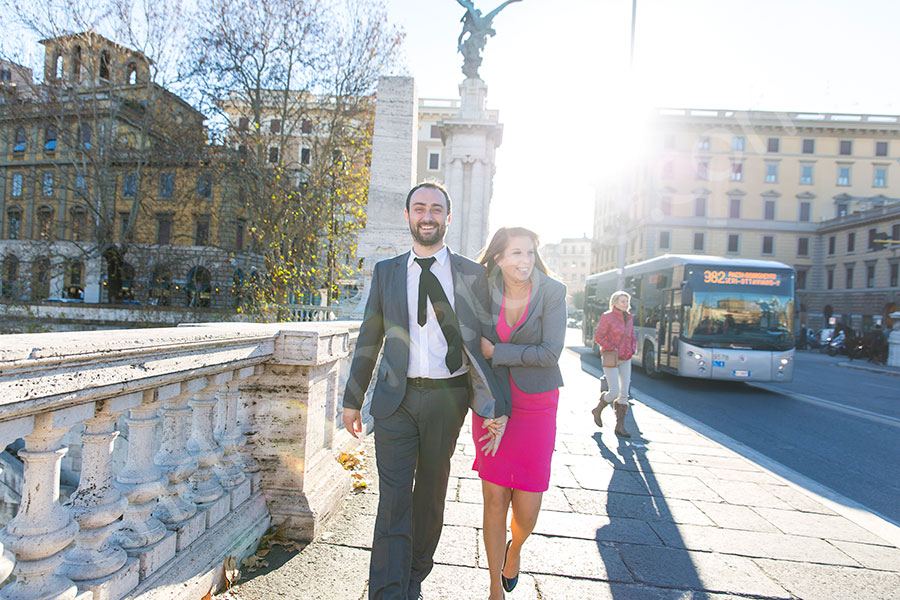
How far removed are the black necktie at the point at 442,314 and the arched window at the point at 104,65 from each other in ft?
72.1

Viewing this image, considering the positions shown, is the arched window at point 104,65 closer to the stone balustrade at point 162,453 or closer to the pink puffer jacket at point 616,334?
the pink puffer jacket at point 616,334

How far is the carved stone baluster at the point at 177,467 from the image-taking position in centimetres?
219

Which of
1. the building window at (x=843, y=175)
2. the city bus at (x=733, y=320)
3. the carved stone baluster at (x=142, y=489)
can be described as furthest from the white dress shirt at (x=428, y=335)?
the building window at (x=843, y=175)

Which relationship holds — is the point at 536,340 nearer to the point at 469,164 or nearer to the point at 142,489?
the point at 142,489

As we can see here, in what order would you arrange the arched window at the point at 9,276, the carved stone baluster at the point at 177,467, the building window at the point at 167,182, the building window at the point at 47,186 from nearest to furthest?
1. the carved stone baluster at the point at 177,467
2. the building window at the point at 47,186
3. the arched window at the point at 9,276
4. the building window at the point at 167,182

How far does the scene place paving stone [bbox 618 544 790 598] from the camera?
9.13 feet

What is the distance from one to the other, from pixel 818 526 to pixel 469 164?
22319mm

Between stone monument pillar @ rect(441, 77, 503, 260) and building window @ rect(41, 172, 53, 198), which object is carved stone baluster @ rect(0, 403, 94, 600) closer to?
building window @ rect(41, 172, 53, 198)

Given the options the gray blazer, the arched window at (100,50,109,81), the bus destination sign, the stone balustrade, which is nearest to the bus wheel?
the bus destination sign

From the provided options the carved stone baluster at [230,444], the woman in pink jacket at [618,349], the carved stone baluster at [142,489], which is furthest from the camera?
the woman in pink jacket at [618,349]

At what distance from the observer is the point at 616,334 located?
6621mm

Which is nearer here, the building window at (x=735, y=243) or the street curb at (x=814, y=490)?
the street curb at (x=814, y=490)

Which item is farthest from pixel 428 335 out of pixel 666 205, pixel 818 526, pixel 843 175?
pixel 843 175

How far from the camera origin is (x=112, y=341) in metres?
1.56
